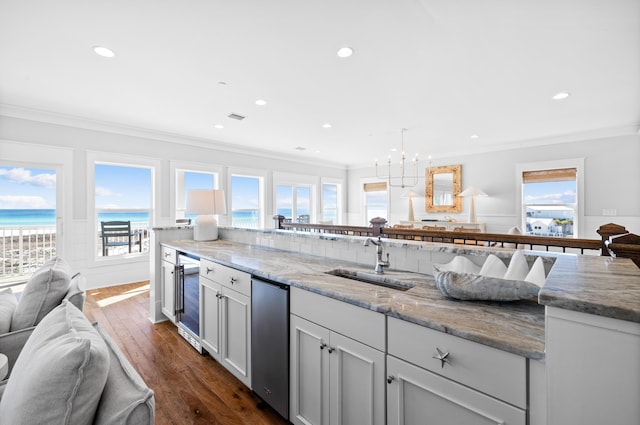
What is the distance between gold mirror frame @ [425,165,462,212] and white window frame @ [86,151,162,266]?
19.4 ft

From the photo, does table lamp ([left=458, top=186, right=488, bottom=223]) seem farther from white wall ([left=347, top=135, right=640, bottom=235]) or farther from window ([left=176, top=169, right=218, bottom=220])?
window ([left=176, top=169, right=218, bottom=220])

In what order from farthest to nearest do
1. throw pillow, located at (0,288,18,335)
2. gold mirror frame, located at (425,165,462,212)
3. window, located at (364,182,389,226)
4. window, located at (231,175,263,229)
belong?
1. window, located at (364,182,389,226)
2. window, located at (231,175,263,229)
3. gold mirror frame, located at (425,165,462,212)
4. throw pillow, located at (0,288,18,335)

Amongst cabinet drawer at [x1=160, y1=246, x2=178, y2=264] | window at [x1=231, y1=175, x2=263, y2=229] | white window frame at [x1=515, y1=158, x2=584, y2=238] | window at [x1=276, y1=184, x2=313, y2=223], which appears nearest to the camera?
cabinet drawer at [x1=160, y1=246, x2=178, y2=264]

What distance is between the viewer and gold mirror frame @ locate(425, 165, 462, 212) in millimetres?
6746

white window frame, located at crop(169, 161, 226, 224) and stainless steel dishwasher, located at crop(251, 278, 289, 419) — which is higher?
white window frame, located at crop(169, 161, 226, 224)

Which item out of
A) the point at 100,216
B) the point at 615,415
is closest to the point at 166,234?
the point at 100,216

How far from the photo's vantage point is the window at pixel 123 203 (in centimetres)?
476

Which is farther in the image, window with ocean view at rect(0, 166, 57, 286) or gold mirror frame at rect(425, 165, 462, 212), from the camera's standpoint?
gold mirror frame at rect(425, 165, 462, 212)

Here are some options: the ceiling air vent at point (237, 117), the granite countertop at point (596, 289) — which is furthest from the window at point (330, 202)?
the granite countertop at point (596, 289)

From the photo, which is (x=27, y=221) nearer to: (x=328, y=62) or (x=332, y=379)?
(x=328, y=62)

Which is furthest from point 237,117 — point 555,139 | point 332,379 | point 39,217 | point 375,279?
point 555,139

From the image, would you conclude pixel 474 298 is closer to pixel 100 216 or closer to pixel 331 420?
pixel 331 420

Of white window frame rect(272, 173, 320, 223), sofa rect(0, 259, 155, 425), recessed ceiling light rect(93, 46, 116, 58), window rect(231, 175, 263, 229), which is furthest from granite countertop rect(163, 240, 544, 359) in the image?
white window frame rect(272, 173, 320, 223)

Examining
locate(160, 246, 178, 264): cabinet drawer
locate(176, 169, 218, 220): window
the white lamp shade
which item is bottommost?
locate(160, 246, 178, 264): cabinet drawer
